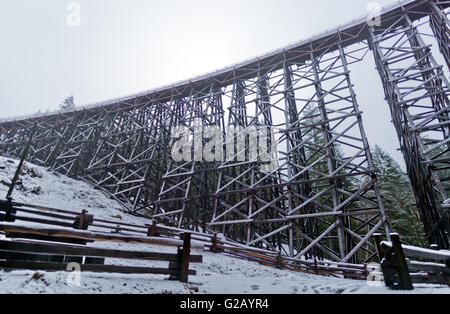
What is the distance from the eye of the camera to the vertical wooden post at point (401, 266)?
381 centimetres

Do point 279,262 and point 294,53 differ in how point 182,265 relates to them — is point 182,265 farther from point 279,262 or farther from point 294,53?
point 294,53

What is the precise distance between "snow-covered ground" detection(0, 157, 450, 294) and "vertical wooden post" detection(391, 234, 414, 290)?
0.64 ft

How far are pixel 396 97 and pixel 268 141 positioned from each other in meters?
7.06

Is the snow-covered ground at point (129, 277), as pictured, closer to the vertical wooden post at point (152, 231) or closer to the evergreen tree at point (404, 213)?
the vertical wooden post at point (152, 231)

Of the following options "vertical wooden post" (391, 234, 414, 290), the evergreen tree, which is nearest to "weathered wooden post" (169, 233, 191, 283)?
"vertical wooden post" (391, 234, 414, 290)

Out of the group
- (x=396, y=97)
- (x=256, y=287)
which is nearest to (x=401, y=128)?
(x=396, y=97)

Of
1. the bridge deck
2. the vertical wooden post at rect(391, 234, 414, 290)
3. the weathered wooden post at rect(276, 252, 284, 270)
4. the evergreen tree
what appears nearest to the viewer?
the vertical wooden post at rect(391, 234, 414, 290)

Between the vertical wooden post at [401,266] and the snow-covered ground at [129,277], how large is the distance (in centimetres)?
A: 20

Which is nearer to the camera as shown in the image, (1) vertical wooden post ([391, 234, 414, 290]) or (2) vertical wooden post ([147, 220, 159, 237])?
(1) vertical wooden post ([391, 234, 414, 290])

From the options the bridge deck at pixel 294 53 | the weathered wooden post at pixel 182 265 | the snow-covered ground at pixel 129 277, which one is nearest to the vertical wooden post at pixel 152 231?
the snow-covered ground at pixel 129 277

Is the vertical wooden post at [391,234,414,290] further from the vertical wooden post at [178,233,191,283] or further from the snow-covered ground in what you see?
the vertical wooden post at [178,233,191,283]

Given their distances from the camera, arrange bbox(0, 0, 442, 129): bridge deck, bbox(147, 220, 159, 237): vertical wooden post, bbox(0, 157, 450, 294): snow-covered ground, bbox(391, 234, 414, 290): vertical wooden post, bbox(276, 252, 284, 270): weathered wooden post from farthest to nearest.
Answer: bbox(0, 0, 442, 129): bridge deck < bbox(147, 220, 159, 237): vertical wooden post < bbox(276, 252, 284, 270): weathered wooden post < bbox(391, 234, 414, 290): vertical wooden post < bbox(0, 157, 450, 294): snow-covered ground

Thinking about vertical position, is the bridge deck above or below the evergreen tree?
above

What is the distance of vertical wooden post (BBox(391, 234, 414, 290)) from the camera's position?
12.5 ft
